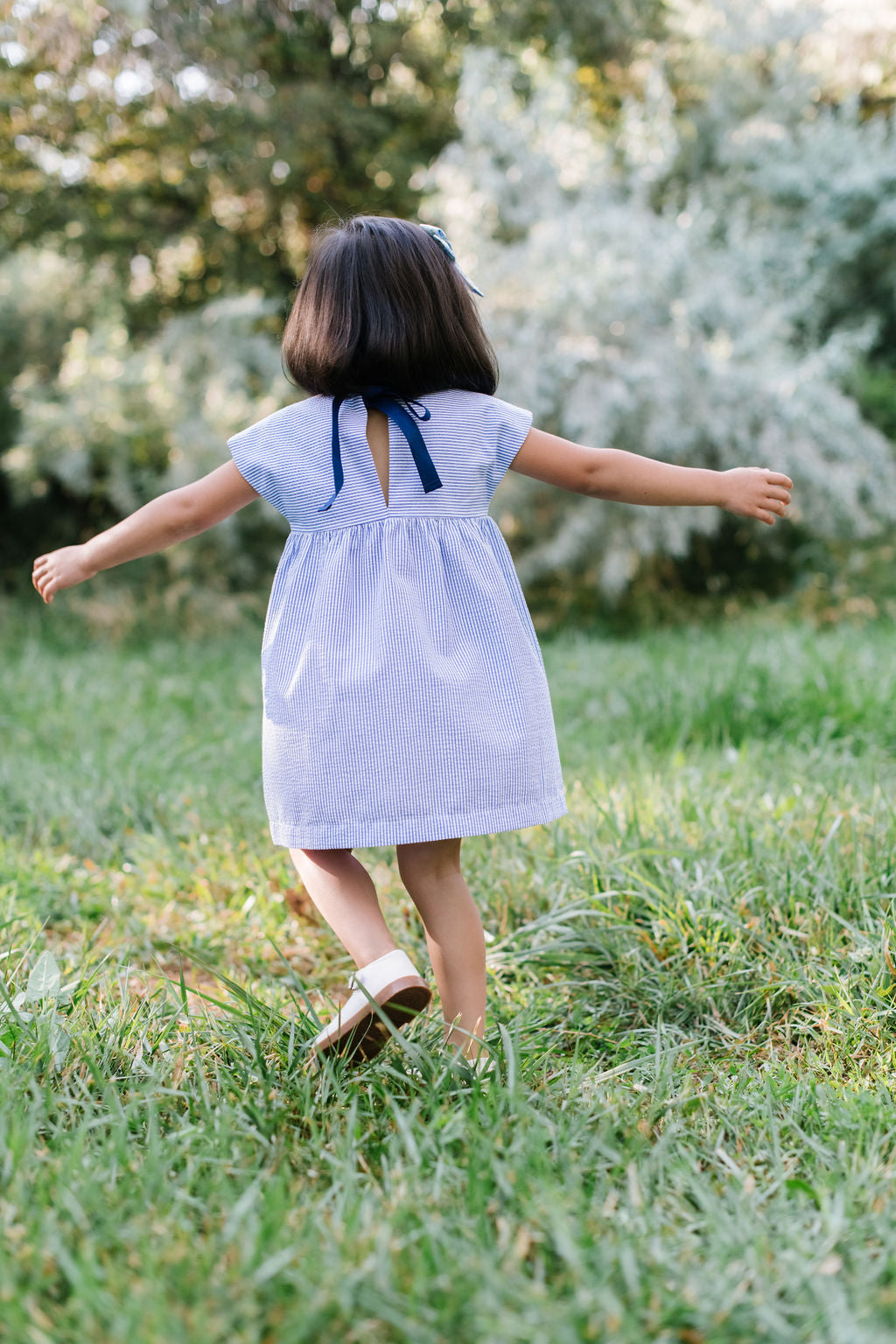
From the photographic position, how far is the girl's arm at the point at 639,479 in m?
1.96

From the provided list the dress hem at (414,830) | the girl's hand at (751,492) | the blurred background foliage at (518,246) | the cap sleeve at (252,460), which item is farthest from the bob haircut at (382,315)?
the blurred background foliage at (518,246)

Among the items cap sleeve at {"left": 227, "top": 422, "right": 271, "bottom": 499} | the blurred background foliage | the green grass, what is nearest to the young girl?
cap sleeve at {"left": 227, "top": 422, "right": 271, "bottom": 499}

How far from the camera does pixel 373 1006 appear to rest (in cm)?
173

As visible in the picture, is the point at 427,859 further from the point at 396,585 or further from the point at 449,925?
the point at 396,585

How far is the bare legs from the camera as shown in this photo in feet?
6.36

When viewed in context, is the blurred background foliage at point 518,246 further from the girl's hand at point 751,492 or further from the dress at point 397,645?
the dress at point 397,645

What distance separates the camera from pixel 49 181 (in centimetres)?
750

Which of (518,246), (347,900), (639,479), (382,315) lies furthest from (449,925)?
(518,246)

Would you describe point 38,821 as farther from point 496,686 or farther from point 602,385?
point 602,385

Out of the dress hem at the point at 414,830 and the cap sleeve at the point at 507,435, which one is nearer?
the dress hem at the point at 414,830

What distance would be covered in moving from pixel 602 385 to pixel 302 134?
3278 mm

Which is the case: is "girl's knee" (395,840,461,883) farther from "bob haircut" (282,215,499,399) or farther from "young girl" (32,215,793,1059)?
"bob haircut" (282,215,499,399)

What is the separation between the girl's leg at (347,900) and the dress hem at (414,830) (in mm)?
81

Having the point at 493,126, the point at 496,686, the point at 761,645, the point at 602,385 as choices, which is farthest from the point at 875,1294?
the point at 493,126
